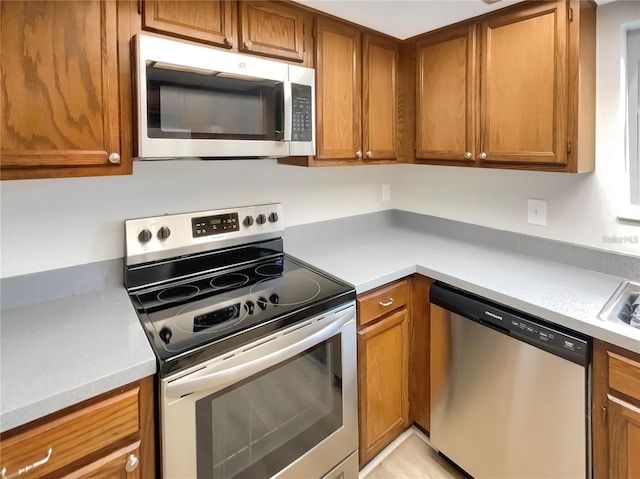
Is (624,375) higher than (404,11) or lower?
lower

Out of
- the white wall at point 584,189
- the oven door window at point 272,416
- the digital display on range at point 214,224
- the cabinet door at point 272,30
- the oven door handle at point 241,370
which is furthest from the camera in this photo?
the digital display on range at point 214,224

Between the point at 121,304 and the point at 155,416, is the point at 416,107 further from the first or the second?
the point at 155,416

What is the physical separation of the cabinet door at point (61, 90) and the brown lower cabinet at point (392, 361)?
114cm

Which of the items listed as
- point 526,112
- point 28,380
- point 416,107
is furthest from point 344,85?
point 28,380

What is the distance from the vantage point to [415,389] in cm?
A: 196

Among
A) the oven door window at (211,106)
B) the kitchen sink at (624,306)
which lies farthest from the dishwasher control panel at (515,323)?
the oven door window at (211,106)

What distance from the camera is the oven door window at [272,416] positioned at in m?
1.23

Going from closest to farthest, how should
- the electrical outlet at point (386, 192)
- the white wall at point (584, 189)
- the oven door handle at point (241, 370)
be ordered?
the oven door handle at point (241, 370), the white wall at point (584, 189), the electrical outlet at point (386, 192)

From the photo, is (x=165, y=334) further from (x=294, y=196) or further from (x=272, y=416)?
(x=294, y=196)

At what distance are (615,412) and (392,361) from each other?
0.85 metres

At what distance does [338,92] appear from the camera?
6.15 ft

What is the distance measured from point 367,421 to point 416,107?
162 centimetres

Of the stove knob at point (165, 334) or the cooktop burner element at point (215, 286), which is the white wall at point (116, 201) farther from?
the stove knob at point (165, 334)

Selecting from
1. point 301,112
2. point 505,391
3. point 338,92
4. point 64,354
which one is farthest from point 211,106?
point 505,391
